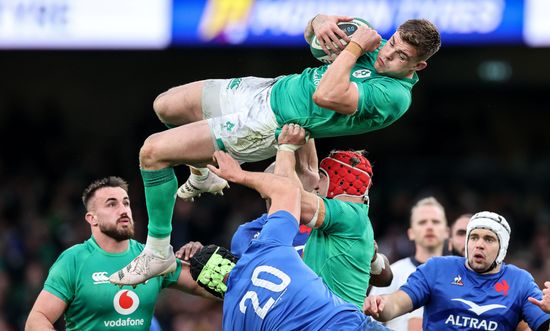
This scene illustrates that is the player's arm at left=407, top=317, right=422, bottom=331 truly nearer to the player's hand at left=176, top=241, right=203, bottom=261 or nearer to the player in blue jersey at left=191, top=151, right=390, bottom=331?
the player's hand at left=176, top=241, right=203, bottom=261

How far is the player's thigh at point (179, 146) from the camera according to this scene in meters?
5.25

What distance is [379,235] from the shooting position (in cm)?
1336

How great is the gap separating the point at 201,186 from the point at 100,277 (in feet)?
2.71

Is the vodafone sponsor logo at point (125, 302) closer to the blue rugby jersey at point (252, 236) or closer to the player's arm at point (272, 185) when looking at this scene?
the blue rugby jersey at point (252, 236)

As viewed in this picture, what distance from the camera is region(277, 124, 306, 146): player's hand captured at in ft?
17.0

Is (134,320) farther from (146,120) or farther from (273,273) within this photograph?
(146,120)

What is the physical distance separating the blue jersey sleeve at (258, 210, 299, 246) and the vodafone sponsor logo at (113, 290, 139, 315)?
1.65 m

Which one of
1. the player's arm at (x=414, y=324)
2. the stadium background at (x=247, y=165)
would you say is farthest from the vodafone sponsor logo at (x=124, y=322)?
the stadium background at (x=247, y=165)

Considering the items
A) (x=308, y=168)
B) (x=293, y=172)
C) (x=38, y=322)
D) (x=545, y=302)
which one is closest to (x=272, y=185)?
(x=293, y=172)

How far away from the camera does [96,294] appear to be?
6234 mm

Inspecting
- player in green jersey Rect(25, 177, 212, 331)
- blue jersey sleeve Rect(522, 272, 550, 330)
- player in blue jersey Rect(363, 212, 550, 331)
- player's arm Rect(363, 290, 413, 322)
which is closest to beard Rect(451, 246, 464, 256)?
player in blue jersey Rect(363, 212, 550, 331)

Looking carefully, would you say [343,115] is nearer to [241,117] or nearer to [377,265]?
[241,117]

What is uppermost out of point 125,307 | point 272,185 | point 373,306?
point 272,185

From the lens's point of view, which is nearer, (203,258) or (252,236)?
(203,258)
